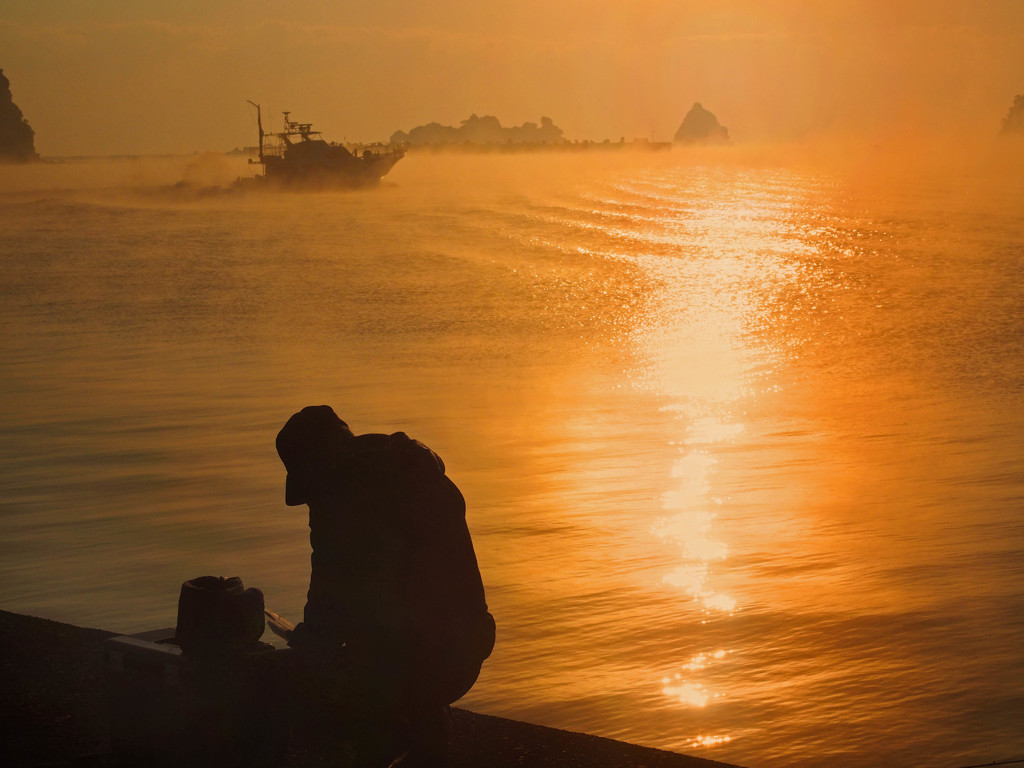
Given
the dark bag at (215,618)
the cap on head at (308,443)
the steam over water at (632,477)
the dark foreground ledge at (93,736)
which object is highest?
the cap on head at (308,443)

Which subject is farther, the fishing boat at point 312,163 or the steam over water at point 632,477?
the fishing boat at point 312,163

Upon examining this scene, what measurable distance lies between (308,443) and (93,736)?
61.2 inches

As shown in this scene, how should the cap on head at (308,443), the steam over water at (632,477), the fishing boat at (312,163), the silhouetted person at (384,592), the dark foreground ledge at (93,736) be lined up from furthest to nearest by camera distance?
the fishing boat at (312,163), the steam over water at (632,477), the dark foreground ledge at (93,736), the cap on head at (308,443), the silhouetted person at (384,592)

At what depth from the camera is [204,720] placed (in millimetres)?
3512

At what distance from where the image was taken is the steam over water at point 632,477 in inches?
222

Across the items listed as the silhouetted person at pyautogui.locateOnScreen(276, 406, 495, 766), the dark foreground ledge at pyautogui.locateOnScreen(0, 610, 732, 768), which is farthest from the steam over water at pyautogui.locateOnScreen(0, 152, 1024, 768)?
the silhouetted person at pyautogui.locateOnScreen(276, 406, 495, 766)

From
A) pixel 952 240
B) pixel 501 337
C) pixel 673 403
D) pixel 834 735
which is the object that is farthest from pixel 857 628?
pixel 952 240

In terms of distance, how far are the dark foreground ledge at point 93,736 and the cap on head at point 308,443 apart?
107cm

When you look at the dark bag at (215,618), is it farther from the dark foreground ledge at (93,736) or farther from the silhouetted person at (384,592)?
the dark foreground ledge at (93,736)

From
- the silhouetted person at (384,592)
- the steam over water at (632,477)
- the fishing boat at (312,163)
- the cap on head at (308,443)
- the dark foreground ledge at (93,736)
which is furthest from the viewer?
the fishing boat at (312,163)

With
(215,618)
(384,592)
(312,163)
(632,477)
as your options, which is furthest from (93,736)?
(312,163)

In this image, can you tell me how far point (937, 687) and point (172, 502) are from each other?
640 cm

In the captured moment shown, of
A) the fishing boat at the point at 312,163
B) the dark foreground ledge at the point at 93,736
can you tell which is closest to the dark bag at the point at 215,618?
the dark foreground ledge at the point at 93,736

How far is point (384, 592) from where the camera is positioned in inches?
129
